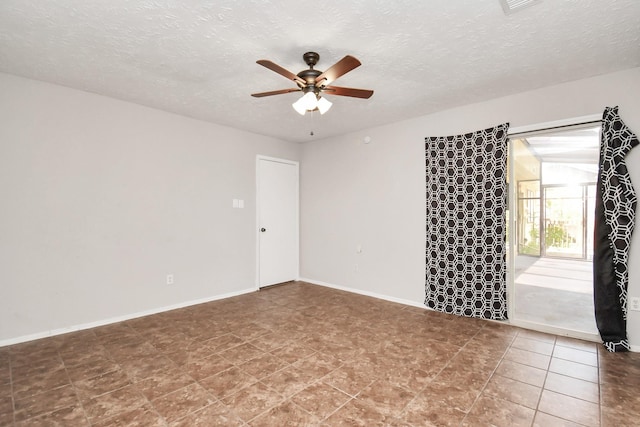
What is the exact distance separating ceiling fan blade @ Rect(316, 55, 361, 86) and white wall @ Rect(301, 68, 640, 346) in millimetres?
2146

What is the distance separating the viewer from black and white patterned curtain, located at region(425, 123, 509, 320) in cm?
342

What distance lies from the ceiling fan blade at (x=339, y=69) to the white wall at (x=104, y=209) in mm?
2497

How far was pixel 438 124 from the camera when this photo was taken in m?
3.91

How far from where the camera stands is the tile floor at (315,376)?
1892 millimetres

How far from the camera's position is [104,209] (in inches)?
134

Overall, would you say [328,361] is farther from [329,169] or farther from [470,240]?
[329,169]

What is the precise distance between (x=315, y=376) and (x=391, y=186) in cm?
281

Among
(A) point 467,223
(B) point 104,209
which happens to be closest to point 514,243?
(A) point 467,223

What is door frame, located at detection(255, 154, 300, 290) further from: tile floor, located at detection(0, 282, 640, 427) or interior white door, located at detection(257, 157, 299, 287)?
tile floor, located at detection(0, 282, 640, 427)

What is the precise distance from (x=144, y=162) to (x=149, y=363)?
2330 mm

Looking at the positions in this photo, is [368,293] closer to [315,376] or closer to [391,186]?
[391,186]

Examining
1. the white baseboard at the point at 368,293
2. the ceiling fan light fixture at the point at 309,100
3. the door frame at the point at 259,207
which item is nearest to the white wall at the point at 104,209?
the door frame at the point at 259,207

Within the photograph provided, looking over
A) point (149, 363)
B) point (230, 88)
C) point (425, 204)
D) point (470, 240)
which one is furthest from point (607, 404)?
point (230, 88)

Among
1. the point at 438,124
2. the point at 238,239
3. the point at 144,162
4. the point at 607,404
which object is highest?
the point at 438,124
